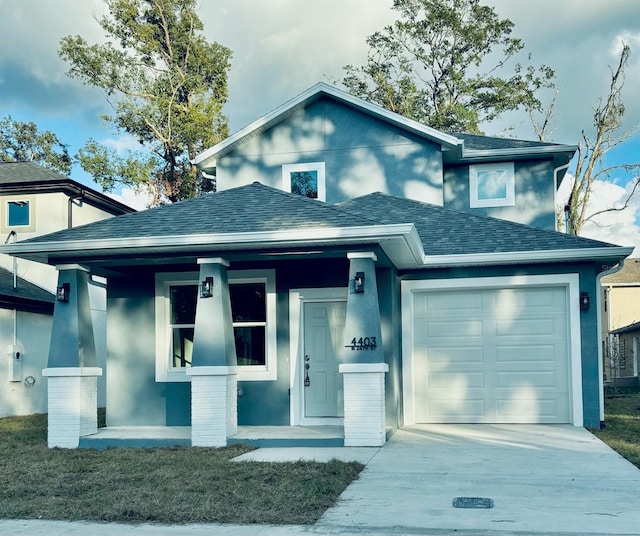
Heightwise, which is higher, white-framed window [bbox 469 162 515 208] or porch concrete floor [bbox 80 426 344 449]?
white-framed window [bbox 469 162 515 208]

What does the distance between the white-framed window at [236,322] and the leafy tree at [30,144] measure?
28.9 m

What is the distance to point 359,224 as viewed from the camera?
10.2m

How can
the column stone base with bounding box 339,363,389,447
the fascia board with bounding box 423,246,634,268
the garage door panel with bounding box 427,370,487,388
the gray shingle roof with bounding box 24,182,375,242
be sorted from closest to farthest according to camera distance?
the column stone base with bounding box 339,363,389,447, the gray shingle roof with bounding box 24,182,375,242, the fascia board with bounding box 423,246,634,268, the garage door panel with bounding box 427,370,487,388

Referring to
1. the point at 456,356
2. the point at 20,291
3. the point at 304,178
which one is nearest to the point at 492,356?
the point at 456,356

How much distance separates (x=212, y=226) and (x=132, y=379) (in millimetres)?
3734

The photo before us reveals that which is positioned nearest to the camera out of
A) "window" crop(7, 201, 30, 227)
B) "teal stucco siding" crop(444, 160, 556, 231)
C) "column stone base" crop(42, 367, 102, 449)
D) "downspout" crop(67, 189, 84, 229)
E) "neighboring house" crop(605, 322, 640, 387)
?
"column stone base" crop(42, 367, 102, 449)

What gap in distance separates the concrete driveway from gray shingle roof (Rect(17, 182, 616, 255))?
318cm

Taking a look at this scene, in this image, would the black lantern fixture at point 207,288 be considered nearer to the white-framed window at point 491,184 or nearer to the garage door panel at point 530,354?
the garage door panel at point 530,354

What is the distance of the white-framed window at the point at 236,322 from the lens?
12.6 meters

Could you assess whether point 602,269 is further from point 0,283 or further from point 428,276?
point 0,283

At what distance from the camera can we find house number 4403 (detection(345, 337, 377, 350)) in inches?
408

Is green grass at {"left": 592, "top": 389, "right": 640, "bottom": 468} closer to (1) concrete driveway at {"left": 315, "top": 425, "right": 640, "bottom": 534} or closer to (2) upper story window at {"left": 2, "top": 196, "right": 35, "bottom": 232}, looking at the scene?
(1) concrete driveway at {"left": 315, "top": 425, "right": 640, "bottom": 534}

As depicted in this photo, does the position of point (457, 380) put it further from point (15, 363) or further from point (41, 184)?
point (41, 184)

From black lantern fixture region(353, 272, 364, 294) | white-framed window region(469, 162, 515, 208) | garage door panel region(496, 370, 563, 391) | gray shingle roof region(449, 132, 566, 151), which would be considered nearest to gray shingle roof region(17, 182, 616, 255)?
black lantern fixture region(353, 272, 364, 294)
